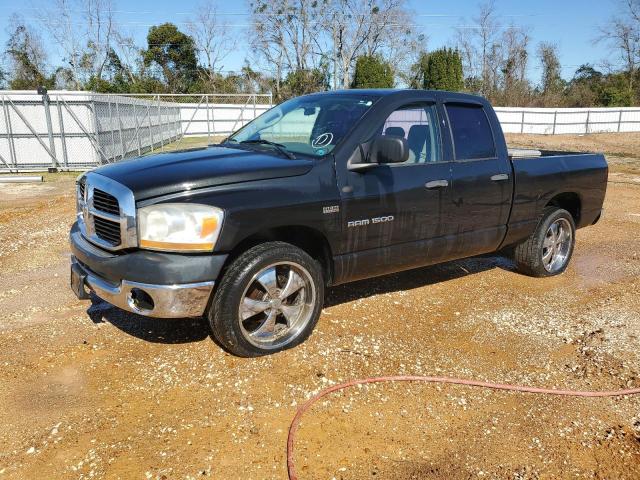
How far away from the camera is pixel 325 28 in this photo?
50.7 meters

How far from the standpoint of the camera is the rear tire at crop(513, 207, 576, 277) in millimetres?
5660

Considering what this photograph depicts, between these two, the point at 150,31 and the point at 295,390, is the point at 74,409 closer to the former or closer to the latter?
the point at 295,390

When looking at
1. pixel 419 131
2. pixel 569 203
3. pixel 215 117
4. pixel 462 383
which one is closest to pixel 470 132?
pixel 419 131

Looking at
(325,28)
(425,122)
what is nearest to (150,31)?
(325,28)

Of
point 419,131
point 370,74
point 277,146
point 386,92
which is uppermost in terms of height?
point 370,74

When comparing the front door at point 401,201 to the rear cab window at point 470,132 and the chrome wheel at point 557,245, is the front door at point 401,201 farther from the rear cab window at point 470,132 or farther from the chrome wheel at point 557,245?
the chrome wheel at point 557,245

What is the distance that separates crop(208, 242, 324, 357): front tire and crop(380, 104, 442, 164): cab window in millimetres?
1358

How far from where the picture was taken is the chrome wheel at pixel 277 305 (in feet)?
12.2

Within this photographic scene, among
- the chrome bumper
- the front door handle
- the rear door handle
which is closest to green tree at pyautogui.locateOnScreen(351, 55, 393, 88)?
the rear door handle

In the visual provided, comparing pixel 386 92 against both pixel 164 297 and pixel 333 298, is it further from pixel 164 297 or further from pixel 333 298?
pixel 164 297

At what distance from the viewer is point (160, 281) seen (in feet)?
10.8

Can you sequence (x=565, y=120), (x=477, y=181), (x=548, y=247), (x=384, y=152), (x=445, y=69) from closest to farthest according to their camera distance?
1. (x=384, y=152)
2. (x=477, y=181)
3. (x=548, y=247)
4. (x=565, y=120)
5. (x=445, y=69)

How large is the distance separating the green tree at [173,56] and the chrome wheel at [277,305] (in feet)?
159

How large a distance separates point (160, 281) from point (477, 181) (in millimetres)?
2926
